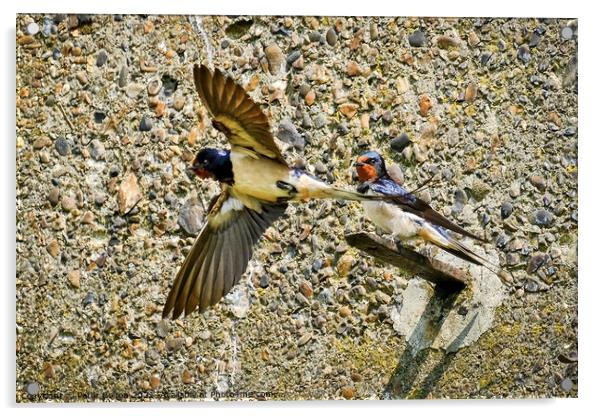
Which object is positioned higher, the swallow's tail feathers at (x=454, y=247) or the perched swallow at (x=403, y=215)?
the perched swallow at (x=403, y=215)

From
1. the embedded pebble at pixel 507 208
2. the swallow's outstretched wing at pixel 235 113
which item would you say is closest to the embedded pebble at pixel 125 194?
the swallow's outstretched wing at pixel 235 113

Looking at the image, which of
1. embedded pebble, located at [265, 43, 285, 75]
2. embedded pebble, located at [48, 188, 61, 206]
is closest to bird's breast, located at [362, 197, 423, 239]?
embedded pebble, located at [265, 43, 285, 75]

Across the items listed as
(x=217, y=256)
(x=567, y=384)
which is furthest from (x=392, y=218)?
(x=567, y=384)

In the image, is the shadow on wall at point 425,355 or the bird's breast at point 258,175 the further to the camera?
the shadow on wall at point 425,355

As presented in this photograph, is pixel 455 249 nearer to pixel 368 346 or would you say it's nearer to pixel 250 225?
pixel 368 346

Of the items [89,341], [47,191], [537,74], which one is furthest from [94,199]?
[537,74]

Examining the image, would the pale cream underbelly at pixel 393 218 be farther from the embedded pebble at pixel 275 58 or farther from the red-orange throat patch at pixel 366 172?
the embedded pebble at pixel 275 58

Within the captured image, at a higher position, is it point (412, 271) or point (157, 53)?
point (157, 53)

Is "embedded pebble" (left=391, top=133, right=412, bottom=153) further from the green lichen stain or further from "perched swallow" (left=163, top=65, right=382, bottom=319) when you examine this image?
the green lichen stain
